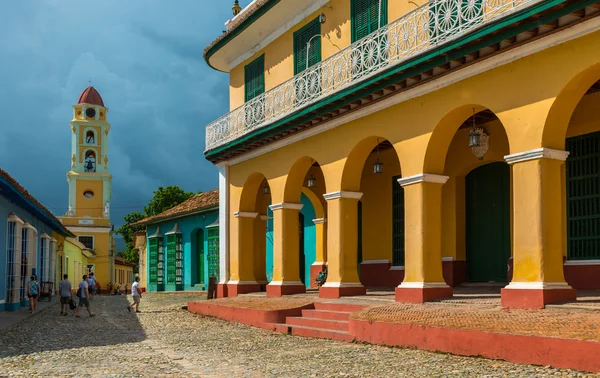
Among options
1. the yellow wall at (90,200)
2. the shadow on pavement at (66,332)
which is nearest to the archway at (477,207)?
the shadow on pavement at (66,332)

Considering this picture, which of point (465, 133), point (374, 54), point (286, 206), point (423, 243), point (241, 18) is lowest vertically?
point (423, 243)

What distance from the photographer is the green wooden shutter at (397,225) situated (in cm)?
1728

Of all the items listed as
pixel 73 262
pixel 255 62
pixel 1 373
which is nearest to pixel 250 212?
pixel 255 62

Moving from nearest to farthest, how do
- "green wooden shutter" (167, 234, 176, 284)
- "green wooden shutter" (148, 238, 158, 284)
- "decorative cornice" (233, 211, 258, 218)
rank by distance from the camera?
1. "decorative cornice" (233, 211, 258, 218)
2. "green wooden shutter" (167, 234, 176, 284)
3. "green wooden shutter" (148, 238, 158, 284)

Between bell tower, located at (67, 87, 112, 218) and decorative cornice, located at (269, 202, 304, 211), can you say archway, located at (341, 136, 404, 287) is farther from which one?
bell tower, located at (67, 87, 112, 218)

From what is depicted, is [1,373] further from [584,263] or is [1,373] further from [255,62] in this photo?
[255,62]

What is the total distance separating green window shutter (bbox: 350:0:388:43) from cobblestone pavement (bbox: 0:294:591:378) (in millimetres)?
6432

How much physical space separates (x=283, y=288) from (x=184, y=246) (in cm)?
1339

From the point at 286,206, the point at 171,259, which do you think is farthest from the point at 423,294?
the point at 171,259

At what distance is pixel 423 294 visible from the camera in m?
12.3

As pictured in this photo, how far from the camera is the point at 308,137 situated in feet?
54.1

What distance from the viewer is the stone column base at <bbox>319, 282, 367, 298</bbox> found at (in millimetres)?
14820

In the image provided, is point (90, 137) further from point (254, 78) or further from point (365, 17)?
point (365, 17)

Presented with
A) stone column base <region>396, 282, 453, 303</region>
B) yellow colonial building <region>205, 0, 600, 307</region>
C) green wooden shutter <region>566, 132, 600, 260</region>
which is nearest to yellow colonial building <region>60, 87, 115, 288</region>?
yellow colonial building <region>205, 0, 600, 307</region>
